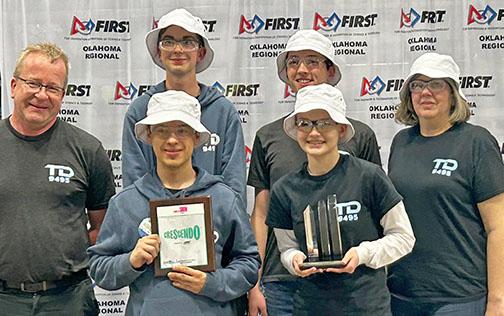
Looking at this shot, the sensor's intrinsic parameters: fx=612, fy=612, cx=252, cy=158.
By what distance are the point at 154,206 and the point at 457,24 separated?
8.79 feet

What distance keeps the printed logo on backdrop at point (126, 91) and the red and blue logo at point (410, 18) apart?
1738mm

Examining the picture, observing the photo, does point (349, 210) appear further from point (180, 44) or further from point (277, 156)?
point (180, 44)

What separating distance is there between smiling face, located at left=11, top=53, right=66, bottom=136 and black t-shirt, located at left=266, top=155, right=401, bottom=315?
111 centimetres

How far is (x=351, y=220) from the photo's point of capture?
226 cm

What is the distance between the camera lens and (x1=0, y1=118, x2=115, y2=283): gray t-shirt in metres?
2.48

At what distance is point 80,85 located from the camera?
4.09 meters

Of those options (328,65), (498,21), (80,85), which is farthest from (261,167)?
(498,21)

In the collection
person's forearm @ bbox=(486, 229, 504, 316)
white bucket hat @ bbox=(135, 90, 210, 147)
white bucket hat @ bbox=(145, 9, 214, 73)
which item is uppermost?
white bucket hat @ bbox=(145, 9, 214, 73)

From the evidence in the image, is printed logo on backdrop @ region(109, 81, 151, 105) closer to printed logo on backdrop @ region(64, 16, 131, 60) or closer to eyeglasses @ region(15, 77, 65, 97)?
printed logo on backdrop @ region(64, 16, 131, 60)

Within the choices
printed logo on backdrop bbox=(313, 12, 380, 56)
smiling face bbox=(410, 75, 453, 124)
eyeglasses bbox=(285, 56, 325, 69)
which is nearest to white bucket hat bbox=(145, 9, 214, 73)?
eyeglasses bbox=(285, 56, 325, 69)

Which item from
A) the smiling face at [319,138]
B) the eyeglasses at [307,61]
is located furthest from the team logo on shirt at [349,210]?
the eyeglasses at [307,61]

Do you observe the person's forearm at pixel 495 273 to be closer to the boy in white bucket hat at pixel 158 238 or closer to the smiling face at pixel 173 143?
the boy in white bucket hat at pixel 158 238

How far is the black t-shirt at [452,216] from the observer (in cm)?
250

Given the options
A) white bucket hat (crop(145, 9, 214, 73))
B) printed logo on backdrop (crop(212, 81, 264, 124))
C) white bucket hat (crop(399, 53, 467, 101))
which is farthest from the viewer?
printed logo on backdrop (crop(212, 81, 264, 124))
